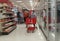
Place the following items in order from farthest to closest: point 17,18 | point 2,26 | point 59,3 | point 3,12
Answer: point 17,18 < point 3,12 < point 2,26 < point 59,3

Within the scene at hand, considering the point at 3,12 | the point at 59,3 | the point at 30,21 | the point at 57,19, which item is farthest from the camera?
the point at 30,21

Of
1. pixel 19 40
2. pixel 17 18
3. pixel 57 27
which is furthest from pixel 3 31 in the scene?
pixel 17 18

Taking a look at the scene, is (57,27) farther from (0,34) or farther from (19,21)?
(19,21)

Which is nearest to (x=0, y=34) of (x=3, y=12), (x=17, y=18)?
(x=3, y=12)

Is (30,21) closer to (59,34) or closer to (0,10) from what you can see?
(0,10)

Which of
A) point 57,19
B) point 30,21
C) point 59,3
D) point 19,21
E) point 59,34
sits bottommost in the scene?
→ point 19,21

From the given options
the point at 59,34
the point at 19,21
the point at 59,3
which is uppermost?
the point at 59,3

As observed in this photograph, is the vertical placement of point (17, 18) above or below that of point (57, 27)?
below

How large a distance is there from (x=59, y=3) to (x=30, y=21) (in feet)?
23.4

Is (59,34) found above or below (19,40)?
above

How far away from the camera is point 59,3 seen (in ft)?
13.2

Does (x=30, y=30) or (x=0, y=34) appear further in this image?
(x=30, y=30)

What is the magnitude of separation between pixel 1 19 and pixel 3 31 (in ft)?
2.45

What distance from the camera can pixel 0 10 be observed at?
391 inches
